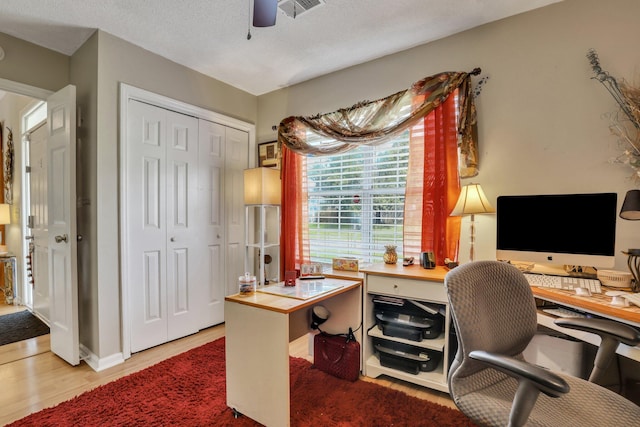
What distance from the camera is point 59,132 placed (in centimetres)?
246

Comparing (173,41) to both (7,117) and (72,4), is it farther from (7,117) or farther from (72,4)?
(7,117)

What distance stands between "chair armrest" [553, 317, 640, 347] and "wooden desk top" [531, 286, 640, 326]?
0.15 ft

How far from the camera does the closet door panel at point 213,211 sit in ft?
10.2

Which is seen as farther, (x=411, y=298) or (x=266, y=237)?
(x=266, y=237)

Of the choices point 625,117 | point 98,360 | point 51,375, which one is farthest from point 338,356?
point 625,117

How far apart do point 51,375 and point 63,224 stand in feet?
3.58

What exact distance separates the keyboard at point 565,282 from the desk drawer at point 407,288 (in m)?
0.50

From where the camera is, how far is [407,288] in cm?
208

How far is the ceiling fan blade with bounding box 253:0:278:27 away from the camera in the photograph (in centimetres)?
147

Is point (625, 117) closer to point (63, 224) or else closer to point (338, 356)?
point (338, 356)

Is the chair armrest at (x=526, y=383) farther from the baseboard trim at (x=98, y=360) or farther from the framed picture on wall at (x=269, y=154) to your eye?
the framed picture on wall at (x=269, y=154)

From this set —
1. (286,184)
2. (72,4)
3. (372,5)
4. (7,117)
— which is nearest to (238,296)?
(286,184)

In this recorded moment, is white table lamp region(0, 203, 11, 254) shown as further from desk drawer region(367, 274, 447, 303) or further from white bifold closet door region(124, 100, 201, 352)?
desk drawer region(367, 274, 447, 303)

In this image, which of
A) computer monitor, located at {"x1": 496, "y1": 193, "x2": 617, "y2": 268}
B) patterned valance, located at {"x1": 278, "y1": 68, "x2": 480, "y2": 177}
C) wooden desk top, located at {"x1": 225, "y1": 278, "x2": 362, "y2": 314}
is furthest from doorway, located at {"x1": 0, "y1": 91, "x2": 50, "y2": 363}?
computer monitor, located at {"x1": 496, "y1": 193, "x2": 617, "y2": 268}
